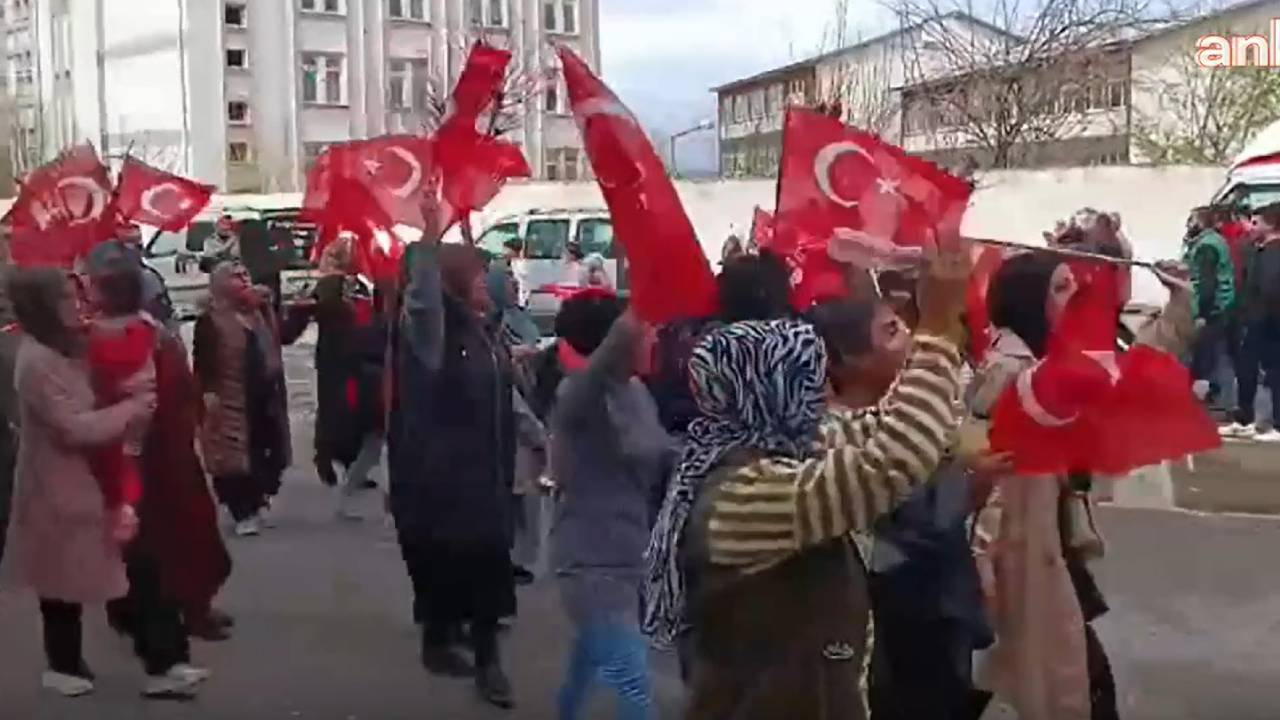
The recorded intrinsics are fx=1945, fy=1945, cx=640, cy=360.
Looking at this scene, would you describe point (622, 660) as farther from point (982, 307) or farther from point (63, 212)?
point (63, 212)

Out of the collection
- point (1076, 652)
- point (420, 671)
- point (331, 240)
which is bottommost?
point (420, 671)

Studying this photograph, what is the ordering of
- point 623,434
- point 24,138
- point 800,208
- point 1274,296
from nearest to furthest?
point 623,434 < point 800,208 < point 1274,296 < point 24,138

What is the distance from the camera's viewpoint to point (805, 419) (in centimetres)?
316

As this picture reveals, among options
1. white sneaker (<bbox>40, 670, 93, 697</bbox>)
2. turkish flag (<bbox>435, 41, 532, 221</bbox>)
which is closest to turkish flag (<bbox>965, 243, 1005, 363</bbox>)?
turkish flag (<bbox>435, 41, 532, 221</bbox>)

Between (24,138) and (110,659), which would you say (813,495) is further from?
(24,138)

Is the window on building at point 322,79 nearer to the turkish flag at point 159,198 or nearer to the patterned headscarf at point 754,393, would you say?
the turkish flag at point 159,198

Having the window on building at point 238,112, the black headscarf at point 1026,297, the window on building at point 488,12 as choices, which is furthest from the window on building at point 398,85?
the black headscarf at point 1026,297

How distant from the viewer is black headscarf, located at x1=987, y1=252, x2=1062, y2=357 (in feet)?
15.5

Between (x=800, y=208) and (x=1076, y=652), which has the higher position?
(x=800, y=208)

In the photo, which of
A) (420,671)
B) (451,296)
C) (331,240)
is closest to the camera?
(451,296)

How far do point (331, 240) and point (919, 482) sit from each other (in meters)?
6.11

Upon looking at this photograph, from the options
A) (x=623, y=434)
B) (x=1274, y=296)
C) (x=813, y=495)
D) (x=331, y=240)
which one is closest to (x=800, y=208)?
(x=623, y=434)

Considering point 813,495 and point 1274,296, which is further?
point 1274,296

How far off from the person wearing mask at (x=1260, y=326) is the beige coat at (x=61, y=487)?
872cm
